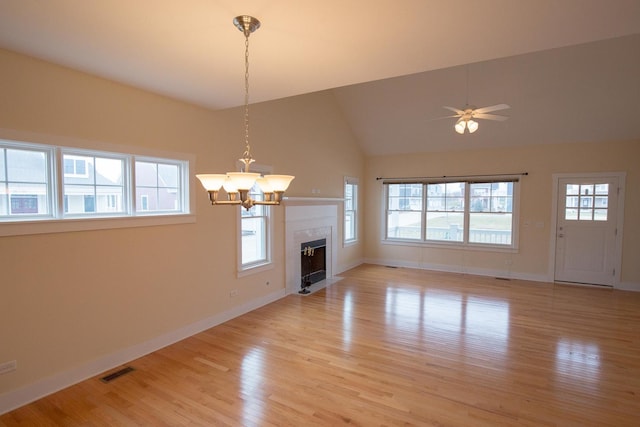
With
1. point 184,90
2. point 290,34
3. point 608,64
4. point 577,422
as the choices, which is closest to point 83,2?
point 290,34

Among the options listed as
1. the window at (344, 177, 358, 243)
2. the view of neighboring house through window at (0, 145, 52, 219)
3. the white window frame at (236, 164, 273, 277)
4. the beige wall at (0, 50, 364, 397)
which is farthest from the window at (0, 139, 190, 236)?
the window at (344, 177, 358, 243)

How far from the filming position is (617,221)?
612cm

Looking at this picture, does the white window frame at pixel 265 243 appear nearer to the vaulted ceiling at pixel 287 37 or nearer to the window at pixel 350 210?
the vaulted ceiling at pixel 287 37

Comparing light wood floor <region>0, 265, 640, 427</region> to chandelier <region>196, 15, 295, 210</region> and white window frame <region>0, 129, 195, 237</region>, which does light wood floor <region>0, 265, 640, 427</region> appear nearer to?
white window frame <region>0, 129, 195, 237</region>

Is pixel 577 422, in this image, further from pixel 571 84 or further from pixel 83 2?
pixel 571 84

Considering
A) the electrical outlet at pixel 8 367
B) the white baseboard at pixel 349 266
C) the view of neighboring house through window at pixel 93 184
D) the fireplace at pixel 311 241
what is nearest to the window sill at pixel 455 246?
the white baseboard at pixel 349 266

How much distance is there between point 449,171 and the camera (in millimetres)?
7477

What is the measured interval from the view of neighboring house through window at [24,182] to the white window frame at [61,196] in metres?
0.02

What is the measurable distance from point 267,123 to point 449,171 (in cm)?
440

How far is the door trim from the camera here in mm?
6070

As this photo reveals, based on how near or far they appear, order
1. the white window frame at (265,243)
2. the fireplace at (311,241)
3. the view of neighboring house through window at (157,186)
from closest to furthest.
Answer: the view of neighboring house through window at (157,186) < the white window frame at (265,243) < the fireplace at (311,241)

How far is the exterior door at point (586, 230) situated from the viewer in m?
6.21

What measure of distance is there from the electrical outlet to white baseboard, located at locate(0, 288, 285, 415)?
0.17 m

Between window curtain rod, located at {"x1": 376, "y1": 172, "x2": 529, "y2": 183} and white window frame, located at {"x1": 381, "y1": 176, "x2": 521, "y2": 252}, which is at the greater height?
window curtain rod, located at {"x1": 376, "y1": 172, "x2": 529, "y2": 183}
